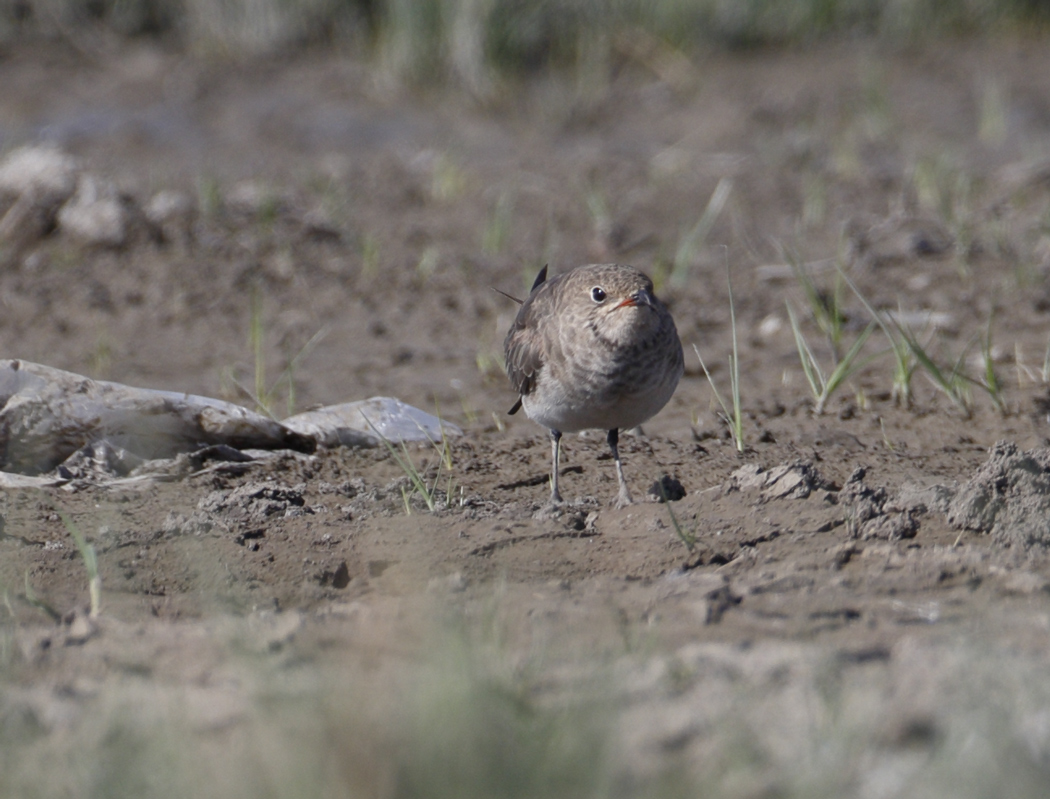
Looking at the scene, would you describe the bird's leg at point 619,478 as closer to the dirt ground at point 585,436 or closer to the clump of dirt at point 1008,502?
the dirt ground at point 585,436

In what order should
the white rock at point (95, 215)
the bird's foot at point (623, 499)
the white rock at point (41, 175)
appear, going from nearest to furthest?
1. the bird's foot at point (623, 499)
2. the white rock at point (95, 215)
3. the white rock at point (41, 175)

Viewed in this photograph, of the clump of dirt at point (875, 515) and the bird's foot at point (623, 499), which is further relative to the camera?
the bird's foot at point (623, 499)

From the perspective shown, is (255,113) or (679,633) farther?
(255,113)

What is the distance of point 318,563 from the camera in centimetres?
372

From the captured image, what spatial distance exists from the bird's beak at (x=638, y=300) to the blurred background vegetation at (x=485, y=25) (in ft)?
23.3

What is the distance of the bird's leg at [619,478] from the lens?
13.8ft

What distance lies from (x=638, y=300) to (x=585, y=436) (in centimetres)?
128

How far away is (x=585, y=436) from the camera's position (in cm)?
538

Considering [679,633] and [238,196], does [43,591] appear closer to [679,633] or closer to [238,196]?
[679,633]

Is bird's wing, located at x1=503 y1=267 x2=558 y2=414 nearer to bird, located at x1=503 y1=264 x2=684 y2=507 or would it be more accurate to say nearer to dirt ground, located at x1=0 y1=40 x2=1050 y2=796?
bird, located at x1=503 y1=264 x2=684 y2=507

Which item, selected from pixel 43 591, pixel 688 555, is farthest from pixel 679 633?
pixel 43 591

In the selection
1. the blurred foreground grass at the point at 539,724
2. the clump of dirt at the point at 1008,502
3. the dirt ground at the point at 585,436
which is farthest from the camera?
the clump of dirt at the point at 1008,502

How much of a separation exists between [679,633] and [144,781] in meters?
1.23

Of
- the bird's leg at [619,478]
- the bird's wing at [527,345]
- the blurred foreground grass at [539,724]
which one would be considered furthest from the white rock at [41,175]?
the blurred foreground grass at [539,724]
